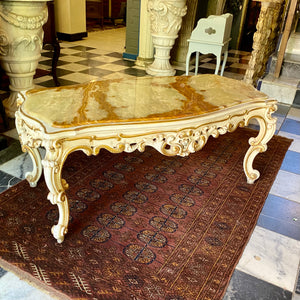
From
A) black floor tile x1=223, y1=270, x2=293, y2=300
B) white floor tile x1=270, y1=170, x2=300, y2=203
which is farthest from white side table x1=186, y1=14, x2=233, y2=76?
black floor tile x1=223, y1=270, x2=293, y2=300

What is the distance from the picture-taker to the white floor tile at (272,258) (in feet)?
4.97

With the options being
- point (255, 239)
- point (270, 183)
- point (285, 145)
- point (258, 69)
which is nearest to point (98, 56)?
point (258, 69)

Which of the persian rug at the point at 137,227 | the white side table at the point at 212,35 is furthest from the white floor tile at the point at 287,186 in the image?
the white side table at the point at 212,35

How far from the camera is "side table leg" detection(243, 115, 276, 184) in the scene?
2.07m

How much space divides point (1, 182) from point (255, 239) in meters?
1.53

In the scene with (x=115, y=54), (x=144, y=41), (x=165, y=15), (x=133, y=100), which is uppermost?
(x=165, y=15)

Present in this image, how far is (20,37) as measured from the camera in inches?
107

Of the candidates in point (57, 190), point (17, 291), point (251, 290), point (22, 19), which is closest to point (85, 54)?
point (22, 19)

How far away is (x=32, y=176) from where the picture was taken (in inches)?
78.2

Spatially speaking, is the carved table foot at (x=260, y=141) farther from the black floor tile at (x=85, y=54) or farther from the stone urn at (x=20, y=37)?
the black floor tile at (x=85, y=54)

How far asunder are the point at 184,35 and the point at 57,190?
4357mm

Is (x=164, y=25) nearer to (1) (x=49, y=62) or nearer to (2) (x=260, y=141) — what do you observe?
(1) (x=49, y=62)

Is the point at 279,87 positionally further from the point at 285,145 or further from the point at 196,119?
the point at 196,119

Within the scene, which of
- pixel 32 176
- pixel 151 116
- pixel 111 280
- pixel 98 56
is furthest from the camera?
pixel 98 56
